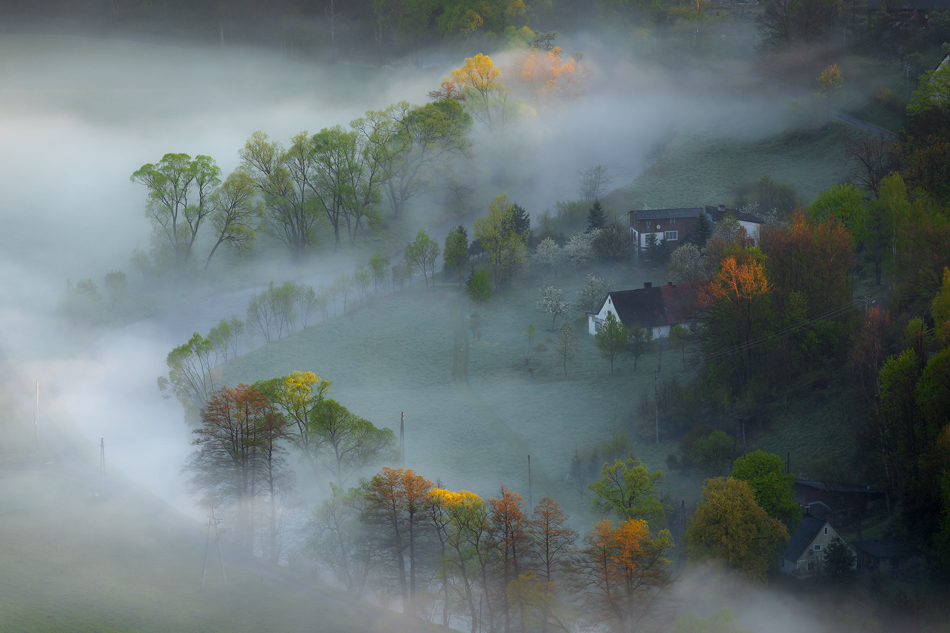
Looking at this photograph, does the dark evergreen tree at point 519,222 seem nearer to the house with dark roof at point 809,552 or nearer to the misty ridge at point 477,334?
the misty ridge at point 477,334

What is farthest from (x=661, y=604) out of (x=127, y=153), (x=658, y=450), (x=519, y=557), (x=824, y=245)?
(x=127, y=153)

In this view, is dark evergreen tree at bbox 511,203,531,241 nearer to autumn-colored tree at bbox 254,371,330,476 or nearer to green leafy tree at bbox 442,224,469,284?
green leafy tree at bbox 442,224,469,284

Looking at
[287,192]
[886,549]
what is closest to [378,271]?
[287,192]

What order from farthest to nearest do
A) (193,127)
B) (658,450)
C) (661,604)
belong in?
(193,127) < (658,450) < (661,604)

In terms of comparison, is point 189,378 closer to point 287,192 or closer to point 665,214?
point 287,192

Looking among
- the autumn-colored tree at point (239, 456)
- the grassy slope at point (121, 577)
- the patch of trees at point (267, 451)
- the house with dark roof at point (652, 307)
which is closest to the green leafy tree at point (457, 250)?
the house with dark roof at point (652, 307)

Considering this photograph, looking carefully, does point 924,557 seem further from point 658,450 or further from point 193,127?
point 193,127
